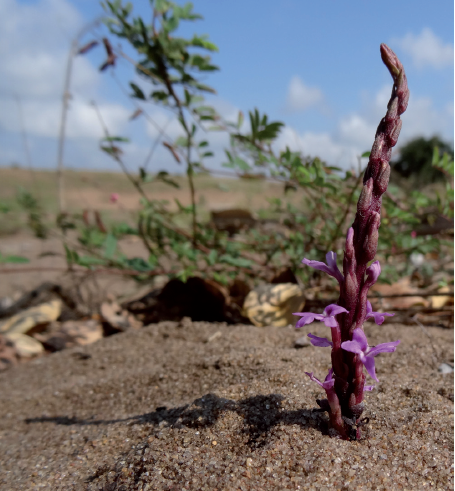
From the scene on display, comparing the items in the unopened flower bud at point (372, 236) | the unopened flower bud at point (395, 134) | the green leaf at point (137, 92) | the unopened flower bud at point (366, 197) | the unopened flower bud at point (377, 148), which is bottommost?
the unopened flower bud at point (372, 236)

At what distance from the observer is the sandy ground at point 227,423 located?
2.93ft

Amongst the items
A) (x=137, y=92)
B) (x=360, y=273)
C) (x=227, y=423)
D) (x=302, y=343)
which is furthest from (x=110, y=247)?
(x=360, y=273)

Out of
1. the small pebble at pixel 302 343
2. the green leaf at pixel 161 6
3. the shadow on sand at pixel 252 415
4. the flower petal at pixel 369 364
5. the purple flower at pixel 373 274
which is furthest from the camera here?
the green leaf at pixel 161 6

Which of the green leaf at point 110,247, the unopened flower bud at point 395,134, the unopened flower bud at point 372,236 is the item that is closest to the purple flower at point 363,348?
the unopened flower bud at point 372,236

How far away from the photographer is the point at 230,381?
135 cm

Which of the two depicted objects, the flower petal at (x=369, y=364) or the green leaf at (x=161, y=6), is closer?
the flower petal at (x=369, y=364)

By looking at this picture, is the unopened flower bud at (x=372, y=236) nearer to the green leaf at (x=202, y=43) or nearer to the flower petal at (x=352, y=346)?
the flower petal at (x=352, y=346)

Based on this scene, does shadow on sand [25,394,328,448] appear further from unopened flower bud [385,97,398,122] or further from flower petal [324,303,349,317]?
unopened flower bud [385,97,398,122]

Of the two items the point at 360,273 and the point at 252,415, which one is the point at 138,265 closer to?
the point at 252,415

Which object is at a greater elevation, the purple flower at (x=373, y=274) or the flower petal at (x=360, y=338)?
the purple flower at (x=373, y=274)

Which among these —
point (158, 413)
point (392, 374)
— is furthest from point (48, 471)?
point (392, 374)

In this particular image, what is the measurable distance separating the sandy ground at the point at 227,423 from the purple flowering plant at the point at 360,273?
5.6 inches

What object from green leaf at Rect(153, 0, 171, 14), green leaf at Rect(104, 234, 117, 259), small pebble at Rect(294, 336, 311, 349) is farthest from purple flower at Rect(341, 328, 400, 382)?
green leaf at Rect(153, 0, 171, 14)

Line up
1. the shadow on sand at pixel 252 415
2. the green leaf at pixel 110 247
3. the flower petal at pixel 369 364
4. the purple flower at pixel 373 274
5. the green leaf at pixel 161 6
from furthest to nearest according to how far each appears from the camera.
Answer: the green leaf at pixel 110 247
the green leaf at pixel 161 6
the shadow on sand at pixel 252 415
the purple flower at pixel 373 274
the flower petal at pixel 369 364
